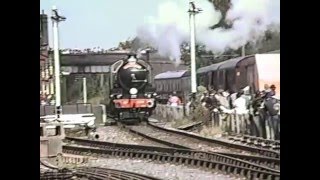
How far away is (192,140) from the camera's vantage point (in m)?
2.65

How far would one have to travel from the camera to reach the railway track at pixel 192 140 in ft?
8.53

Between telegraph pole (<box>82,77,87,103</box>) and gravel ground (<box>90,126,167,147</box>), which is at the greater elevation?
telegraph pole (<box>82,77,87,103</box>)

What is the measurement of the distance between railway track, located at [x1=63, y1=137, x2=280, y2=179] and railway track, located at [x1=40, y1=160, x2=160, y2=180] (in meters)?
0.07

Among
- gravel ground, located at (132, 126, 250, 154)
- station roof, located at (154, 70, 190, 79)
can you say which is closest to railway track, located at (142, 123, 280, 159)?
gravel ground, located at (132, 126, 250, 154)

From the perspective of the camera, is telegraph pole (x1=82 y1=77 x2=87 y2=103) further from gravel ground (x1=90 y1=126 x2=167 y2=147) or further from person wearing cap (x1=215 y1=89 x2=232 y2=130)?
person wearing cap (x1=215 y1=89 x2=232 y2=130)

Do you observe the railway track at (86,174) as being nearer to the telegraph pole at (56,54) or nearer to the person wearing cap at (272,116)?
the telegraph pole at (56,54)

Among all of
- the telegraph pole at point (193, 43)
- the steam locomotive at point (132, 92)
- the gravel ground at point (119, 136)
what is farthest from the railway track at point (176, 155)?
the telegraph pole at point (193, 43)

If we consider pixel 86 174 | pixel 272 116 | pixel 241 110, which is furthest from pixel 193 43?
pixel 86 174

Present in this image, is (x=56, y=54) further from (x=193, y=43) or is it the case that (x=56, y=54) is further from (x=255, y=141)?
(x=255, y=141)

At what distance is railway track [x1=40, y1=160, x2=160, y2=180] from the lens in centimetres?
262

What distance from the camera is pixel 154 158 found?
2678 millimetres

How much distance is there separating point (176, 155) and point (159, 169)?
99mm
